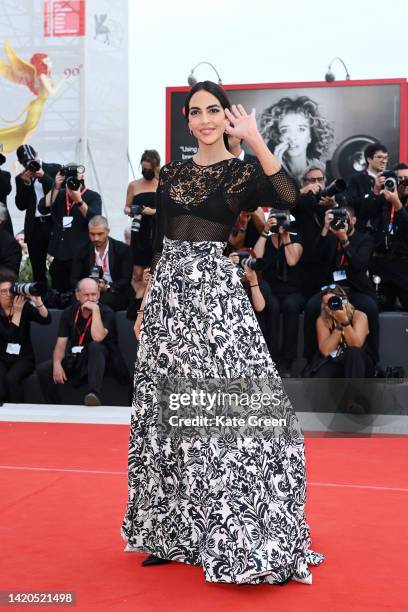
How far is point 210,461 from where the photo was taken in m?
2.67

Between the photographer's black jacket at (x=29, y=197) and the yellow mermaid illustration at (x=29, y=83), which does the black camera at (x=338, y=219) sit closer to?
the photographer's black jacket at (x=29, y=197)

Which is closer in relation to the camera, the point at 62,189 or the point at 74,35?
the point at 62,189

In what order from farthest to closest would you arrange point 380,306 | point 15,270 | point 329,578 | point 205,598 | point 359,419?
point 15,270 < point 380,306 < point 359,419 < point 329,578 < point 205,598

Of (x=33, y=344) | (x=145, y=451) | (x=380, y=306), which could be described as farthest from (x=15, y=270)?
(x=145, y=451)

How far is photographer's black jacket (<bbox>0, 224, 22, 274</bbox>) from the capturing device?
709 cm

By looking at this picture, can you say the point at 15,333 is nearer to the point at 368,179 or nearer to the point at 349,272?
the point at 349,272

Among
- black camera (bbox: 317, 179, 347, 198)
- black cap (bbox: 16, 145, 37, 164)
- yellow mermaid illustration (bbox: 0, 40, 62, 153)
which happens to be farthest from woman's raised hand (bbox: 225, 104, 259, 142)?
yellow mermaid illustration (bbox: 0, 40, 62, 153)

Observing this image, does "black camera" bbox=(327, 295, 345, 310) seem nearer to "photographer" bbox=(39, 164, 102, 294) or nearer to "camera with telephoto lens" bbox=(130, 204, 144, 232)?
"camera with telephoto lens" bbox=(130, 204, 144, 232)

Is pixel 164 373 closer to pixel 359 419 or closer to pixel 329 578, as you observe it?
pixel 329 578

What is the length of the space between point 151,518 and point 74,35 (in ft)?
34.9

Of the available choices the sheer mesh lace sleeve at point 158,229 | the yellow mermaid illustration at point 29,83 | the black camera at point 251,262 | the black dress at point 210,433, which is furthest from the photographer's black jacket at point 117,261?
the yellow mermaid illustration at point 29,83

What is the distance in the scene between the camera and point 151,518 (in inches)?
113

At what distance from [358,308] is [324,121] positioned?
661 centimetres

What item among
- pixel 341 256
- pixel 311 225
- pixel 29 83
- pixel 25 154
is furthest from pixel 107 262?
pixel 29 83
